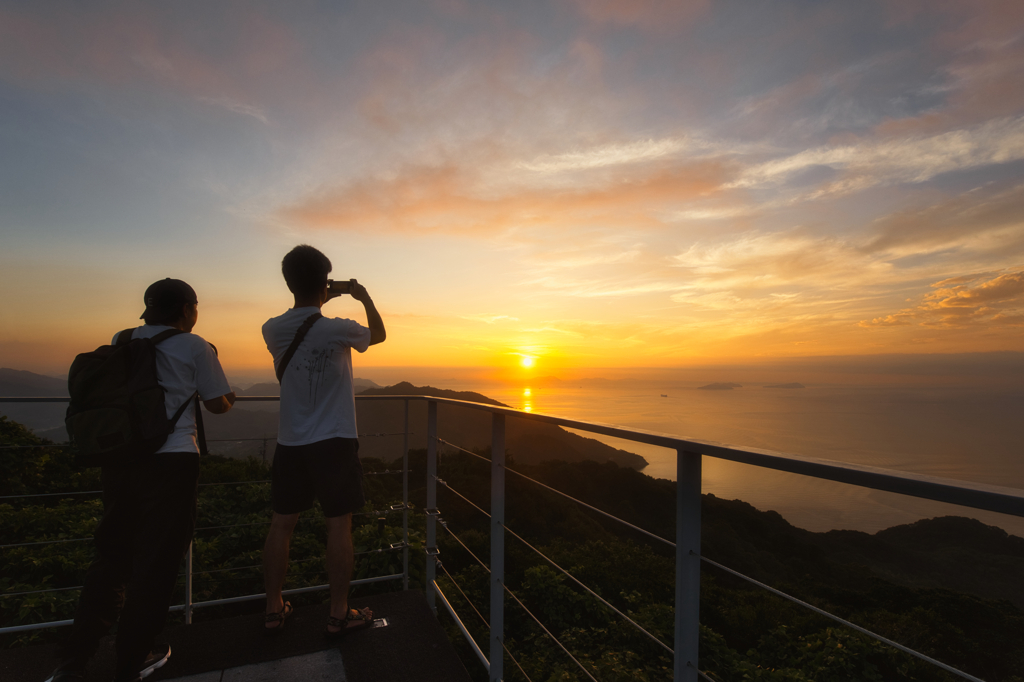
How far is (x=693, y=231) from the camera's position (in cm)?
1093

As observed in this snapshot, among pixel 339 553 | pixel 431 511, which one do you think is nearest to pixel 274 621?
pixel 339 553

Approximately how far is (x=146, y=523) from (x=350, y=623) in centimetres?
95

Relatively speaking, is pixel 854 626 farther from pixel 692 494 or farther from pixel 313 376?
pixel 313 376

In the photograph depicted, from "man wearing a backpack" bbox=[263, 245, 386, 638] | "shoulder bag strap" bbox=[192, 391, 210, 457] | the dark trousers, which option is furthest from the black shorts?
the dark trousers

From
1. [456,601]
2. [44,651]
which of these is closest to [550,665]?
[456,601]

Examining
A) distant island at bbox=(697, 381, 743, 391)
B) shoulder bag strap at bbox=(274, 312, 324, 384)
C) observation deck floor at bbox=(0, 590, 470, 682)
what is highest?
shoulder bag strap at bbox=(274, 312, 324, 384)

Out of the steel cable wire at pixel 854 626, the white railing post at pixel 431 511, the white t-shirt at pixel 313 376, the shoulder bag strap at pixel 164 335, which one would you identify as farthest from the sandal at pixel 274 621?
the steel cable wire at pixel 854 626

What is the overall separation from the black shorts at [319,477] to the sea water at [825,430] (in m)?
0.69

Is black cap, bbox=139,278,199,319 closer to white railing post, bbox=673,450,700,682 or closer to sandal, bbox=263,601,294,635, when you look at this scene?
sandal, bbox=263,601,294,635

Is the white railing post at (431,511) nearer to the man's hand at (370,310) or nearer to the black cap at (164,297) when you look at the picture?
Result: the man's hand at (370,310)

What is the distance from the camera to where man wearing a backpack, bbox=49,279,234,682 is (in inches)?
63.1

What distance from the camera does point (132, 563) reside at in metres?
1.65

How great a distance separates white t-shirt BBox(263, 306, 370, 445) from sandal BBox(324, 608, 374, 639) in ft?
2.72

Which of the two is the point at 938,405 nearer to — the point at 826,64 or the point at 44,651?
the point at 826,64
